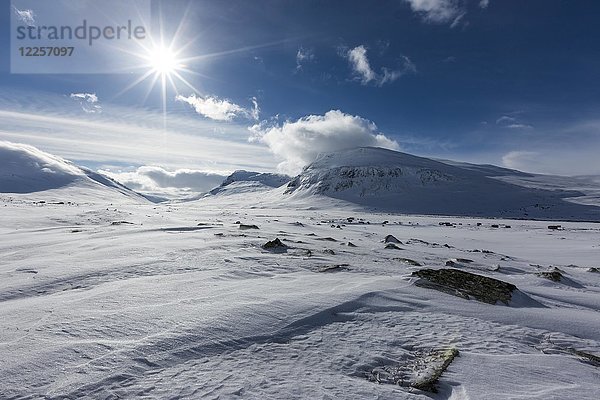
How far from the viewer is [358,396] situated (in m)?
3.04

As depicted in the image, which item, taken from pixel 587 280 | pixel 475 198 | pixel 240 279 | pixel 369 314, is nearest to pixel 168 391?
pixel 369 314

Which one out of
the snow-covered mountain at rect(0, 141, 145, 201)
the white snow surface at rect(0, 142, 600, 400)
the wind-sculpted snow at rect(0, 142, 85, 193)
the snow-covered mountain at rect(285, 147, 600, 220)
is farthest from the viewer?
the snow-covered mountain at rect(0, 141, 145, 201)

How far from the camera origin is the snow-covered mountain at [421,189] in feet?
312

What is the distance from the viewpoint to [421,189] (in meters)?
126

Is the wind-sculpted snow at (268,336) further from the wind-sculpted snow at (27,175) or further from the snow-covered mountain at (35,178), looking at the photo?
the wind-sculpted snow at (27,175)

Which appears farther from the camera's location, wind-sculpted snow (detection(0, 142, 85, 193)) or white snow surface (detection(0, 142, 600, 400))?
wind-sculpted snow (detection(0, 142, 85, 193))

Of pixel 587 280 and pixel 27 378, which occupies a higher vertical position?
pixel 27 378

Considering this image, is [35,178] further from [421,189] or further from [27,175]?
[421,189]

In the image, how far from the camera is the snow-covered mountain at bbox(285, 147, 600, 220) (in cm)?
9519

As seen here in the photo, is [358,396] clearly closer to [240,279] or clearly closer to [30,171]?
[240,279]

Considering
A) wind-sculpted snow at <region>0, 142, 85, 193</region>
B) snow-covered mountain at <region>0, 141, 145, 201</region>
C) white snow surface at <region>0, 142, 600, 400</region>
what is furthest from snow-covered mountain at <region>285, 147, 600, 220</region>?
wind-sculpted snow at <region>0, 142, 85, 193</region>

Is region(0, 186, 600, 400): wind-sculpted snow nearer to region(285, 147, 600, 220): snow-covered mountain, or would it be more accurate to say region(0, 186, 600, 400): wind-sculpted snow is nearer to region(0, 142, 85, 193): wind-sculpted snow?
region(285, 147, 600, 220): snow-covered mountain

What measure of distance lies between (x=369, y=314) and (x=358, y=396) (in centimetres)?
206

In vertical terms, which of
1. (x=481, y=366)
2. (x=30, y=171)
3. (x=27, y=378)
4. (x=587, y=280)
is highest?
(x=30, y=171)
